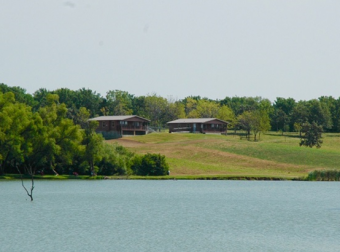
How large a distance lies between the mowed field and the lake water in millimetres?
20535

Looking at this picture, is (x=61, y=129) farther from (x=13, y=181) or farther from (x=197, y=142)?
(x=197, y=142)

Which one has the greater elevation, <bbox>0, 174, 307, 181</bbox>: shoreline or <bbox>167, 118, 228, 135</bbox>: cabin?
<bbox>167, 118, 228, 135</bbox>: cabin

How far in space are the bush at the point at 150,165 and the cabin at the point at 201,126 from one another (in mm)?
78641

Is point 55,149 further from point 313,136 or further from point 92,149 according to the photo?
point 313,136

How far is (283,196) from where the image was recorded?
248 ft

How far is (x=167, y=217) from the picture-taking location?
54406 mm

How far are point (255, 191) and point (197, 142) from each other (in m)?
62.2

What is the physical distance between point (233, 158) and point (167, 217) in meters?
70.5

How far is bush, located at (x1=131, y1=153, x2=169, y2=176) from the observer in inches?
3984

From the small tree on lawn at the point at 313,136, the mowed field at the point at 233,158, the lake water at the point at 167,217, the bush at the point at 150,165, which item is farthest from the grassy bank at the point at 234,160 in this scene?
the small tree on lawn at the point at 313,136

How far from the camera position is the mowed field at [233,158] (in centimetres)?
10856

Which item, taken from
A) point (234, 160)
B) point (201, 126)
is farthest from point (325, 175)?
point (201, 126)

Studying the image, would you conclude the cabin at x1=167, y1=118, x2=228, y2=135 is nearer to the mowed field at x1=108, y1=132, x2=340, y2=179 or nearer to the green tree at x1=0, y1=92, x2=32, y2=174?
the mowed field at x1=108, y1=132, x2=340, y2=179

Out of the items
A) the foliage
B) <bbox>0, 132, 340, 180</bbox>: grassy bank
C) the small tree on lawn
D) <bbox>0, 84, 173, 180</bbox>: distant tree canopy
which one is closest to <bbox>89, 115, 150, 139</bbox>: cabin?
A: <bbox>0, 132, 340, 180</bbox>: grassy bank
